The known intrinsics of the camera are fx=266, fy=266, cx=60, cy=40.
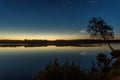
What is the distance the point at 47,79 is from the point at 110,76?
2062 millimetres

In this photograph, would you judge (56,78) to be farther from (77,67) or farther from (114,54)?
(114,54)

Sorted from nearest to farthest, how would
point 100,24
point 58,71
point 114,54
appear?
point 58,71, point 114,54, point 100,24

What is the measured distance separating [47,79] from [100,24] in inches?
440

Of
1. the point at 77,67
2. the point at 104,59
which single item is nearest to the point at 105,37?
the point at 104,59

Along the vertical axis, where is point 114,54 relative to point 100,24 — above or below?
below

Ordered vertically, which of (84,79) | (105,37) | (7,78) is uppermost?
(105,37)

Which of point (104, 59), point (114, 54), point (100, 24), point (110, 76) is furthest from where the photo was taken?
point (100, 24)

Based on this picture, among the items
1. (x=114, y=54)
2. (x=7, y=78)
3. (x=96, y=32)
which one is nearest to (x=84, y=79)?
(x=114, y=54)

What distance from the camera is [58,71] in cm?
884

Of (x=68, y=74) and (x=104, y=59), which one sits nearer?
(x=68, y=74)

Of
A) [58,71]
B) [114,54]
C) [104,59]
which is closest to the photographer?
[58,71]

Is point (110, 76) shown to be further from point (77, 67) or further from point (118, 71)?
point (77, 67)

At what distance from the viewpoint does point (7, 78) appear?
19.9m

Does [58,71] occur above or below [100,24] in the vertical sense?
below
